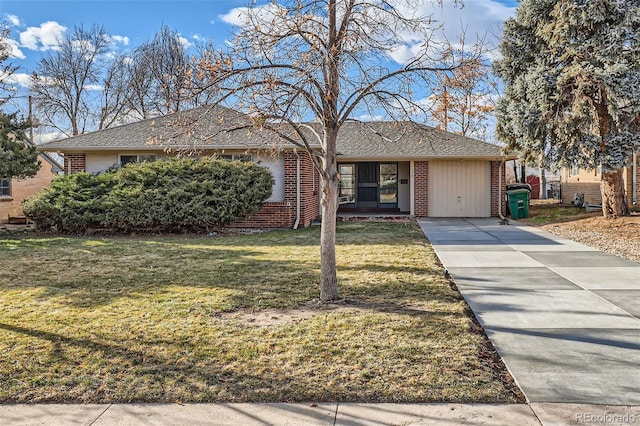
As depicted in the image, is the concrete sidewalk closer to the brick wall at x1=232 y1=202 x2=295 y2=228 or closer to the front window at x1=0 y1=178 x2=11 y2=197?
the brick wall at x1=232 y1=202 x2=295 y2=228

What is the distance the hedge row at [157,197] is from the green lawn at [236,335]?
3846 mm

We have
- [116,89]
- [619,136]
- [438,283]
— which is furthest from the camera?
[116,89]

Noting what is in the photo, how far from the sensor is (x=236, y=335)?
473 cm

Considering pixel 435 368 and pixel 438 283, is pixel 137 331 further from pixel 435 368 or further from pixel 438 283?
pixel 438 283

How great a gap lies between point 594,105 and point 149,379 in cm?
1450

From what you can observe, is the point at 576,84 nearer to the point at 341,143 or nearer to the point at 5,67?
the point at 341,143

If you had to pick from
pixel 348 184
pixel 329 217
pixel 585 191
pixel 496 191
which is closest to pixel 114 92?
pixel 348 184

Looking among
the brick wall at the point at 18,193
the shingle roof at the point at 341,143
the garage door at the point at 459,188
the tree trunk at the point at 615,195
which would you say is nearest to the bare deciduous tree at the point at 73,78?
the brick wall at the point at 18,193

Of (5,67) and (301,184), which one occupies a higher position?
(5,67)

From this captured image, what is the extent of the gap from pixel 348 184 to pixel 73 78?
67.7 ft

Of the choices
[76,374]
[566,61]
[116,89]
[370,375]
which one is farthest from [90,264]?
[116,89]

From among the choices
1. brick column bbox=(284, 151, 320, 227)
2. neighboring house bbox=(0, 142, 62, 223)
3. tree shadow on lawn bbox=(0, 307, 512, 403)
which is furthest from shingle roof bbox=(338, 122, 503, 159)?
tree shadow on lawn bbox=(0, 307, 512, 403)

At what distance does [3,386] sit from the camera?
143 inches

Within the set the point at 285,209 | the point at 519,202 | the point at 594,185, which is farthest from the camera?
the point at 594,185
